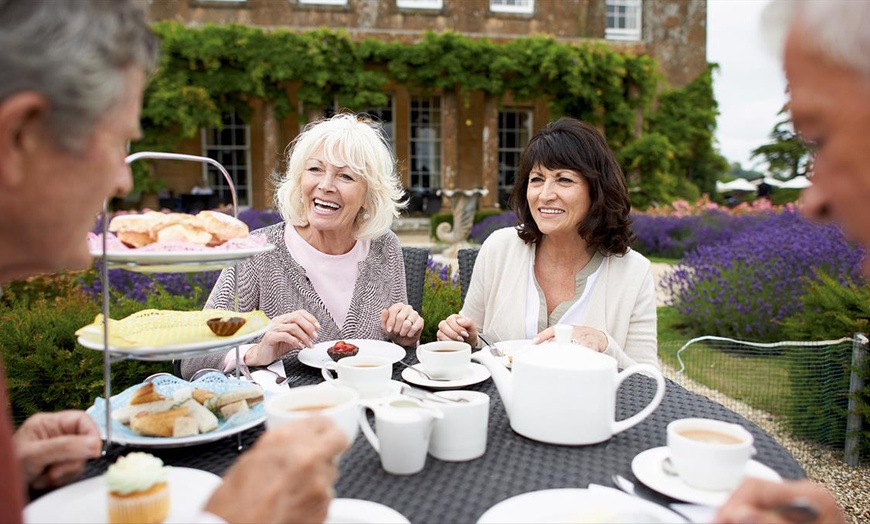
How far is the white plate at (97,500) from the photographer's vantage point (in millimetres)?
1023

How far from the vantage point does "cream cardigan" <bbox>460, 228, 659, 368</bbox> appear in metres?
2.32

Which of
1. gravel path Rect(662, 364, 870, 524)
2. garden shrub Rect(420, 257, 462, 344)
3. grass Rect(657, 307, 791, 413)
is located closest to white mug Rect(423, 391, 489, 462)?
garden shrub Rect(420, 257, 462, 344)

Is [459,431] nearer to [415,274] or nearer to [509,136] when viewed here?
[415,274]

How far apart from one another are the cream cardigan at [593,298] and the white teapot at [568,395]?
75 cm

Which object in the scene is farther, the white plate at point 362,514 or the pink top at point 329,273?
the pink top at point 329,273

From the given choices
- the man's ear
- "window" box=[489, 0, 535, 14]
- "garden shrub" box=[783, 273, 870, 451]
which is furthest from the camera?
"window" box=[489, 0, 535, 14]

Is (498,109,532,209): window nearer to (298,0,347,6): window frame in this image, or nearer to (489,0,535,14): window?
(489,0,535,14): window

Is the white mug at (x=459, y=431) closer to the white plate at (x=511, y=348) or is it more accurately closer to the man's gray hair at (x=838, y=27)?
the white plate at (x=511, y=348)

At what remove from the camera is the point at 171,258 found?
4.00 feet

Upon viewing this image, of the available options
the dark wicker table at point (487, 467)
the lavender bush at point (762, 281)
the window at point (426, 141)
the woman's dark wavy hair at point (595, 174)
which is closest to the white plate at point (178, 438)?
the dark wicker table at point (487, 467)

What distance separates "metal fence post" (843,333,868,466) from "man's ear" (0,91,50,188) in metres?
3.51

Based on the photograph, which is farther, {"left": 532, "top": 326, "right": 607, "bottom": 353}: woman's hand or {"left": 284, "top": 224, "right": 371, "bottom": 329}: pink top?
{"left": 284, "top": 224, "right": 371, "bottom": 329}: pink top

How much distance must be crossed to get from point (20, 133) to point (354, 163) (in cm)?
182

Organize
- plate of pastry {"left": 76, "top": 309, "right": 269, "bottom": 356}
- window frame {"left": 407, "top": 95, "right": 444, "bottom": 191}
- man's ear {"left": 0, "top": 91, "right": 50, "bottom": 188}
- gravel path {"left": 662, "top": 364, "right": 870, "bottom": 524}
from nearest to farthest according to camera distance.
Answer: man's ear {"left": 0, "top": 91, "right": 50, "bottom": 188} → plate of pastry {"left": 76, "top": 309, "right": 269, "bottom": 356} → gravel path {"left": 662, "top": 364, "right": 870, "bottom": 524} → window frame {"left": 407, "top": 95, "right": 444, "bottom": 191}
